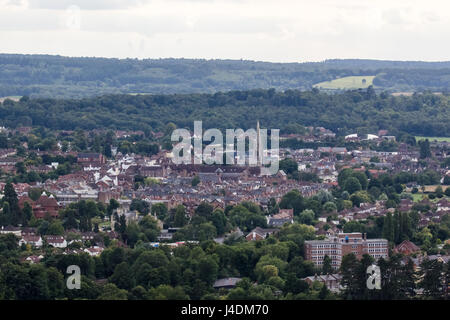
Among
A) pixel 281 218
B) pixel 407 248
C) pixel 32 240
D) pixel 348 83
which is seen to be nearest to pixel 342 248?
pixel 407 248

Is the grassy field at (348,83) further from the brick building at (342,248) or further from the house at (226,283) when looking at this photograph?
the house at (226,283)

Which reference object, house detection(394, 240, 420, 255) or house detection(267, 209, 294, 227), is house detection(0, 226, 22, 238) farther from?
house detection(394, 240, 420, 255)

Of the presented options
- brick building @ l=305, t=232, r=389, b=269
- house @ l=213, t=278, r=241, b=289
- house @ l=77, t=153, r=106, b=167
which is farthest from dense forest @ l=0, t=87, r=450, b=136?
house @ l=213, t=278, r=241, b=289

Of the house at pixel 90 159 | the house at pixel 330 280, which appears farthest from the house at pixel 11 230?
the house at pixel 90 159

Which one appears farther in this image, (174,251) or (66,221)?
(66,221)

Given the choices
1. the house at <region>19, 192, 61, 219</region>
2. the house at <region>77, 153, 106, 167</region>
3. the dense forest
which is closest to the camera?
the house at <region>19, 192, 61, 219</region>

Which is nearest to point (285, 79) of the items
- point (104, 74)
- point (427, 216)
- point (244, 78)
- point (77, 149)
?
point (244, 78)

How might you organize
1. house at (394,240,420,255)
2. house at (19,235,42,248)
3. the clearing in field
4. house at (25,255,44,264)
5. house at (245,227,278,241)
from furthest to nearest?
the clearing in field < house at (245,227,278,241) < house at (19,235,42,248) < house at (394,240,420,255) < house at (25,255,44,264)

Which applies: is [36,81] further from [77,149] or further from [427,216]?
[427,216]
